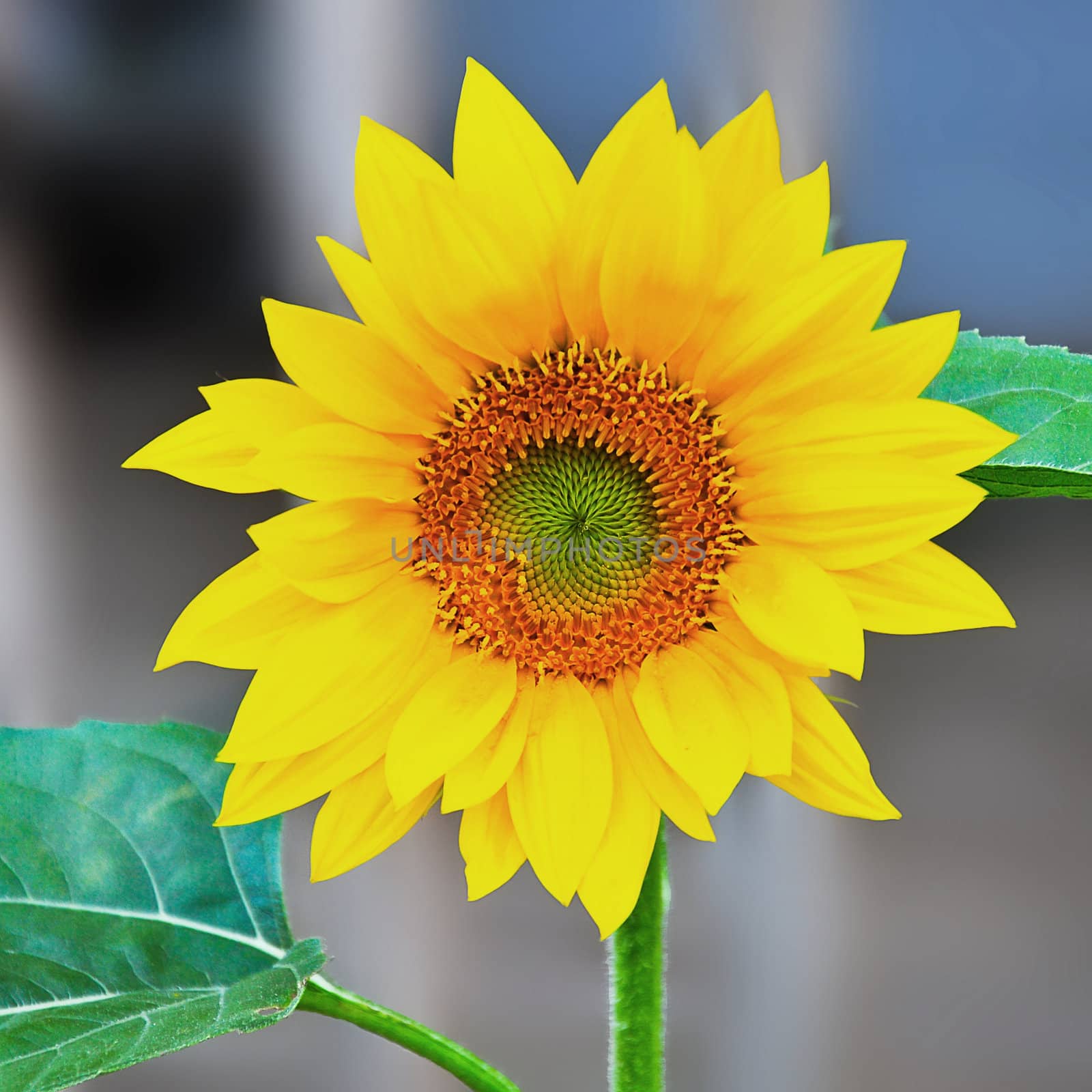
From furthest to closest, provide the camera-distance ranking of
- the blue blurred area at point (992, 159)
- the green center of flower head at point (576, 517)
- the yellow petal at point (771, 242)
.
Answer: the blue blurred area at point (992, 159)
the green center of flower head at point (576, 517)
the yellow petal at point (771, 242)

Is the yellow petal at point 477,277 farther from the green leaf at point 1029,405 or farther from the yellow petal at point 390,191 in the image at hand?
the green leaf at point 1029,405

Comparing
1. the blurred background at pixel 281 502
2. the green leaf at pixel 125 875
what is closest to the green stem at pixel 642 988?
the green leaf at pixel 125 875

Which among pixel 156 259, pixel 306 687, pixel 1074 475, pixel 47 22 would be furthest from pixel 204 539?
pixel 1074 475

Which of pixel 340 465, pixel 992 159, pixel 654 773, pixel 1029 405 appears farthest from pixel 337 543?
pixel 992 159

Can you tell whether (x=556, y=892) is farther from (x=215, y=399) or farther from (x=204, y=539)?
(x=204, y=539)

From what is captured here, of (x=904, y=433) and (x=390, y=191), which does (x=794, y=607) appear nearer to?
(x=904, y=433)

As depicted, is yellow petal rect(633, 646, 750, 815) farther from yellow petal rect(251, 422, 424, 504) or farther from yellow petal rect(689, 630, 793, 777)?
yellow petal rect(251, 422, 424, 504)
